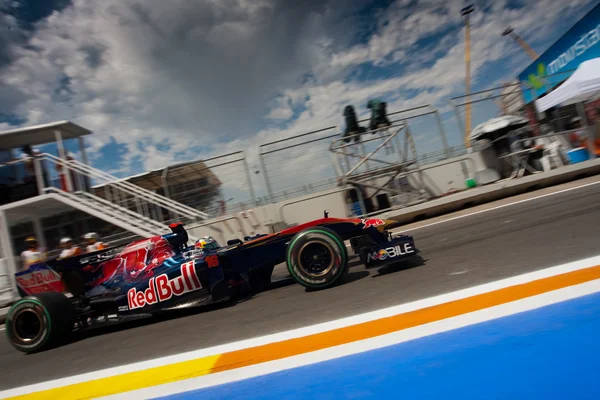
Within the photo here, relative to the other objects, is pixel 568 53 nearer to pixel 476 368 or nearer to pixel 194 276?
pixel 194 276

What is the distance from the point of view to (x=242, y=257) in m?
4.46

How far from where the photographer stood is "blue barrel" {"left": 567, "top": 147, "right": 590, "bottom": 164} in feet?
37.3

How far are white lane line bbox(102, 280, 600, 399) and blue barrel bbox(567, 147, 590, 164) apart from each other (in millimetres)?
11298

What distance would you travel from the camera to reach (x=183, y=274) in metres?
4.30

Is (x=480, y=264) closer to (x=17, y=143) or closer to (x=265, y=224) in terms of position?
(x=265, y=224)

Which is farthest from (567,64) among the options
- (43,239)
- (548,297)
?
(43,239)

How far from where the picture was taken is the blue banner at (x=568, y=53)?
563 inches

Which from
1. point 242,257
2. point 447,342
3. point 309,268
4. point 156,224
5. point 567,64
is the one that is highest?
point 567,64

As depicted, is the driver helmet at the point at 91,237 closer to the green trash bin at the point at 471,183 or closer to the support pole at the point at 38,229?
the support pole at the point at 38,229

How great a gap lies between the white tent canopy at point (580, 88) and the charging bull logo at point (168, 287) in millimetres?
13219

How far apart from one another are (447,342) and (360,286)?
1.71 m

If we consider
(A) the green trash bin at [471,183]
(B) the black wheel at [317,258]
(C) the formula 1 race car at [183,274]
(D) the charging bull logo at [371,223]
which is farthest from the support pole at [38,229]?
(A) the green trash bin at [471,183]

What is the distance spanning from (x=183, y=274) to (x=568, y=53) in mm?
19590

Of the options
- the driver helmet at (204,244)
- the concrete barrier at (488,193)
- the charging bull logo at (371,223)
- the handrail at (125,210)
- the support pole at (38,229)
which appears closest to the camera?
the charging bull logo at (371,223)
